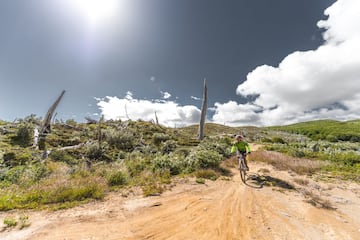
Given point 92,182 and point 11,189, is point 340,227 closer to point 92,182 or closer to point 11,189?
Answer: point 92,182

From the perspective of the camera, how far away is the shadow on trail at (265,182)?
7.87m

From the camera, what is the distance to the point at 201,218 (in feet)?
15.5

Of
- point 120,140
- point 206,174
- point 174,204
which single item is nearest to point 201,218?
point 174,204

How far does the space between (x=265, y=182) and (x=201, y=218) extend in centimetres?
500

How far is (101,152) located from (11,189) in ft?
25.4

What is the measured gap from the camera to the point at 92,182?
6.57 m

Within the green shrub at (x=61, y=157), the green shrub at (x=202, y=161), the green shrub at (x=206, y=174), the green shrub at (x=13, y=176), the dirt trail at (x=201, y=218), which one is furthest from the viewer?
the green shrub at (x=61, y=157)

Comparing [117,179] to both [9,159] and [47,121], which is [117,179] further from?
[47,121]

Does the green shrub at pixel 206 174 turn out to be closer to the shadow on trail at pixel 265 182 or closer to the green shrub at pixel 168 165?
the green shrub at pixel 168 165

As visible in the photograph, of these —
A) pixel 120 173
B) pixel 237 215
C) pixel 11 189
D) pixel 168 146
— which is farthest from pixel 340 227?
pixel 168 146

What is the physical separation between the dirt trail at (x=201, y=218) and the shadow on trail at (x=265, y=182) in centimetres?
88

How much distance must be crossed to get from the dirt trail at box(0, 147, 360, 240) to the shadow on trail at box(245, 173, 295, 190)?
0.88m

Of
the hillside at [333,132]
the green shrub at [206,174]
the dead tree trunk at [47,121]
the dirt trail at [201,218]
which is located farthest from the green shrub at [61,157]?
the hillside at [333,132]

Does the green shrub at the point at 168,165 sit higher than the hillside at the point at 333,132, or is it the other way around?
the hillside at the point at 333,132
